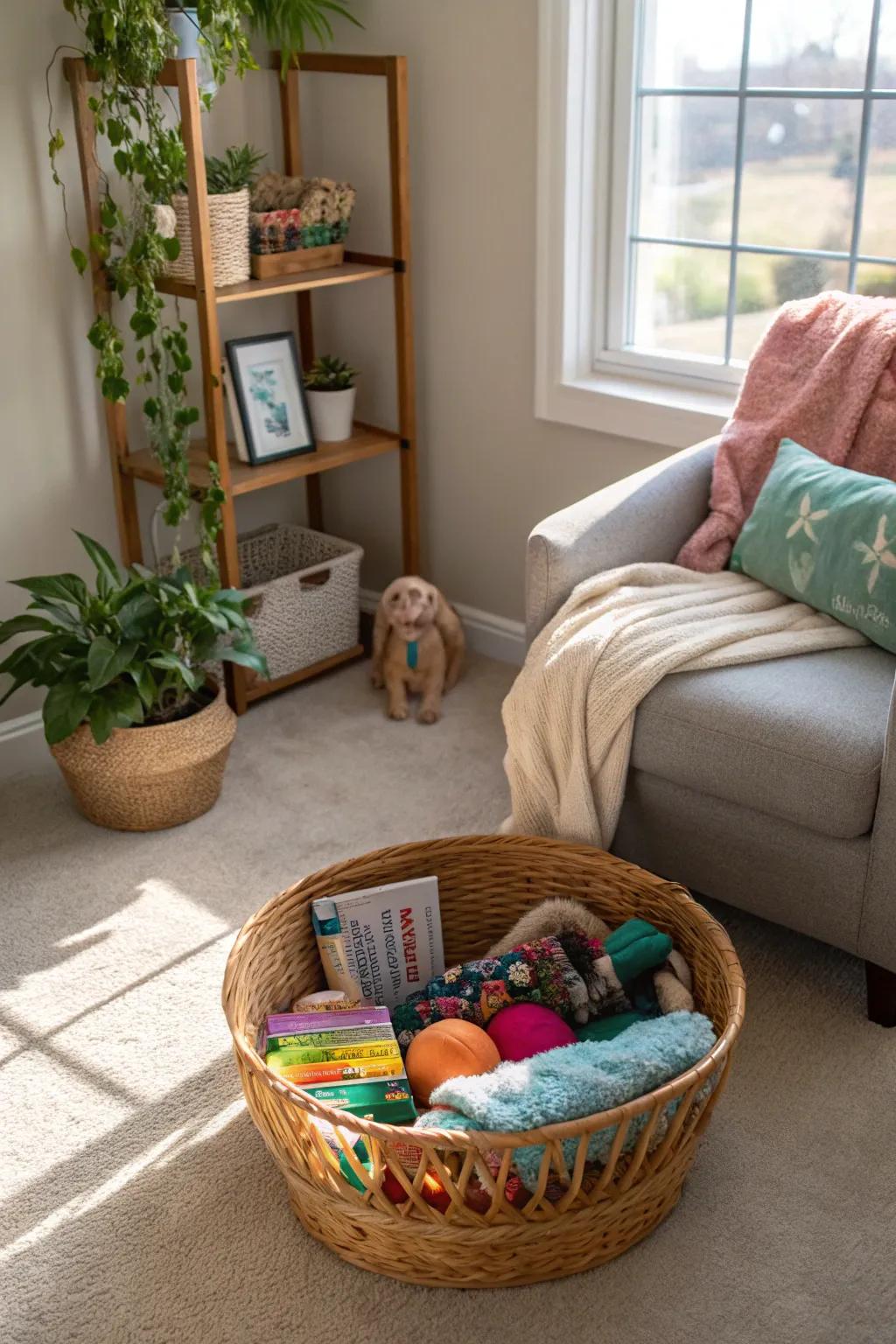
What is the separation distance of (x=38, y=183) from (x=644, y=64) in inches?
47.7

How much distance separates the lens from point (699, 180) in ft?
8.98

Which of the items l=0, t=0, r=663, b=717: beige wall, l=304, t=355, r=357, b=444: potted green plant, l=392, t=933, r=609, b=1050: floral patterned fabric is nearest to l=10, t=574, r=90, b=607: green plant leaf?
l=0, t=0, r=663, b=717: beige wall

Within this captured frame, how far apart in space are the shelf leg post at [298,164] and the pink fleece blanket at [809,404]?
3.98ft

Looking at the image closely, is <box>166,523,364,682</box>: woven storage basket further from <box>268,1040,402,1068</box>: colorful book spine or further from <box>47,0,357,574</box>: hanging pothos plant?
<box>268,1040,402,1068</box>: colorful book spine

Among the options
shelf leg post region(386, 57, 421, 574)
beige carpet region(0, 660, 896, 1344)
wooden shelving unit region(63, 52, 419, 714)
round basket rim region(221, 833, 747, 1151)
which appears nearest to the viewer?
round basket rim region(221, 833, 747, 1151)

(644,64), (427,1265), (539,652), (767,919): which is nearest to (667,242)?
(644,64)

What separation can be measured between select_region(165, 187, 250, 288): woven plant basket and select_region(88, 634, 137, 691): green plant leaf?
779 millimetres

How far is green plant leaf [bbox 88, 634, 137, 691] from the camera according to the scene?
7.68 ft

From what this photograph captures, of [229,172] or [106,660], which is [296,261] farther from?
[106,660]

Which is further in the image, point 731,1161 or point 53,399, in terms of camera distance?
point 53,399

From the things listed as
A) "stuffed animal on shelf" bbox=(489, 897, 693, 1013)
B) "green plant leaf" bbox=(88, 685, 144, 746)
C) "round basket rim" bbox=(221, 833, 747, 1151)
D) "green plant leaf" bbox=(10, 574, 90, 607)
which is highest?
"green plant leaf" bbox=(10, 574, 90, 607)

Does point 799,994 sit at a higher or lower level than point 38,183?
lower

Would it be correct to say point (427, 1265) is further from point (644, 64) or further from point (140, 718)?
point (644, 64)

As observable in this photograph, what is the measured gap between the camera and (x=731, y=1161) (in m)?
1.77
